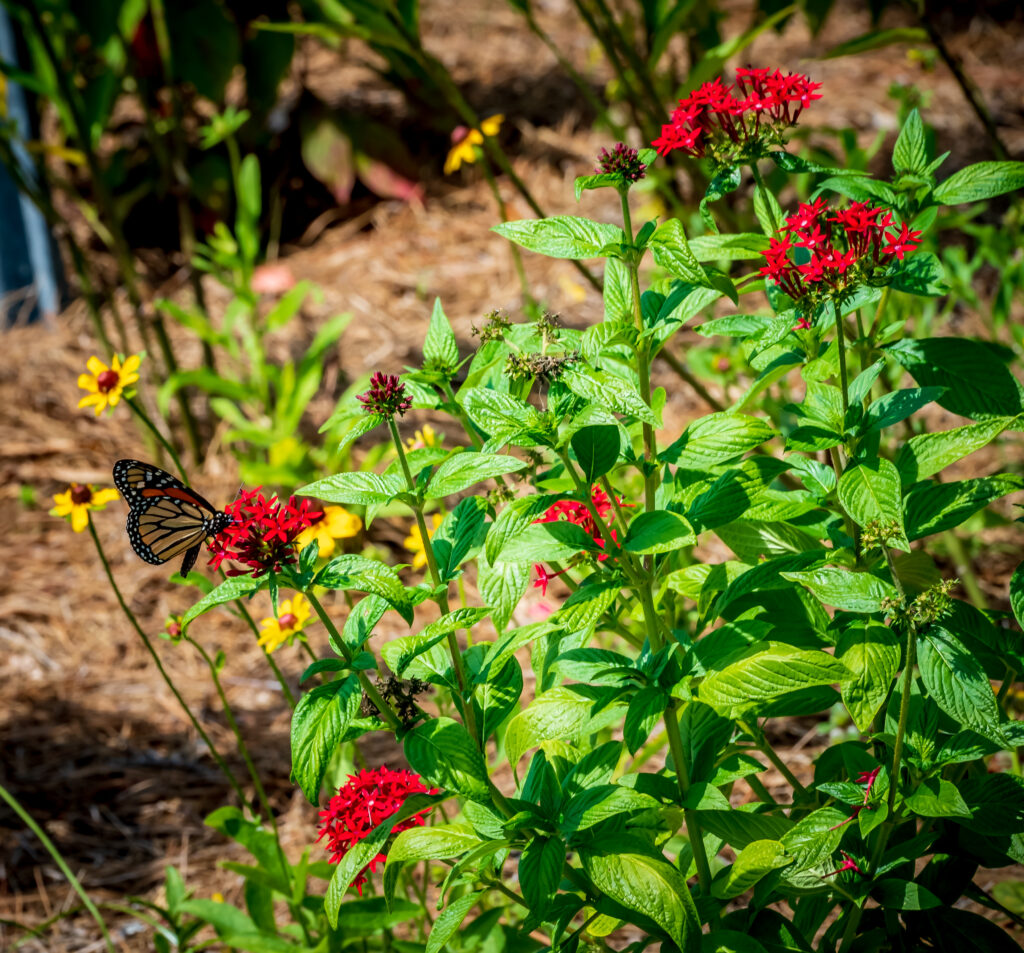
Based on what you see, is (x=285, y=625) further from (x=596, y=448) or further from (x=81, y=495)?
(x=596, y=448)

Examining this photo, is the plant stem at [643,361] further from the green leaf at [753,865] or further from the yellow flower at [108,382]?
the yellow flower at [108,382]

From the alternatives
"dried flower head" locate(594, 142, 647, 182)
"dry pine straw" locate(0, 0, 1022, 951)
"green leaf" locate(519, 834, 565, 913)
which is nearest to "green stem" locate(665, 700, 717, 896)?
"green leaf" locate(519, 834, 565, 913)

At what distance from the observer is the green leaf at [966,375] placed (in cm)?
92

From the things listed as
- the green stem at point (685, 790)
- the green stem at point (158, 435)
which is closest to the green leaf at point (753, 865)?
the green stem at point (685, 790)

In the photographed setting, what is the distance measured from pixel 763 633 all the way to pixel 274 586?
1.45 feet

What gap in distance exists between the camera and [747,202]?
3367mm

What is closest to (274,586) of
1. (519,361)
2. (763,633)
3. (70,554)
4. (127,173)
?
(519,361)

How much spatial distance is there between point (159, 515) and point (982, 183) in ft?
3.50

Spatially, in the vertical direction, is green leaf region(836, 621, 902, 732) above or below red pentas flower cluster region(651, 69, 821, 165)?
below

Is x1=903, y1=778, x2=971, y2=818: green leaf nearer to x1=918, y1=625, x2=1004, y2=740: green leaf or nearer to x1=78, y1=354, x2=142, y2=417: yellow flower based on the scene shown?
x1=918, y1=625, x2=1004, y2=740: green leaf

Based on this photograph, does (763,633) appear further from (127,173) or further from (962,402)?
(127,173)

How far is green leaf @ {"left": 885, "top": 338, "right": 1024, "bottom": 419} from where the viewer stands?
921 millimetres

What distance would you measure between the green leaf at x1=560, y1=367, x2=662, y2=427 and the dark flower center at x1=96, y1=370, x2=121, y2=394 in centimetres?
77

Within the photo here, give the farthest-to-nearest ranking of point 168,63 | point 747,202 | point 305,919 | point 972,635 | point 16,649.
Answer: point 747,202 → point 168,63 → point 16,649 → point 305,919 → point 972,635
